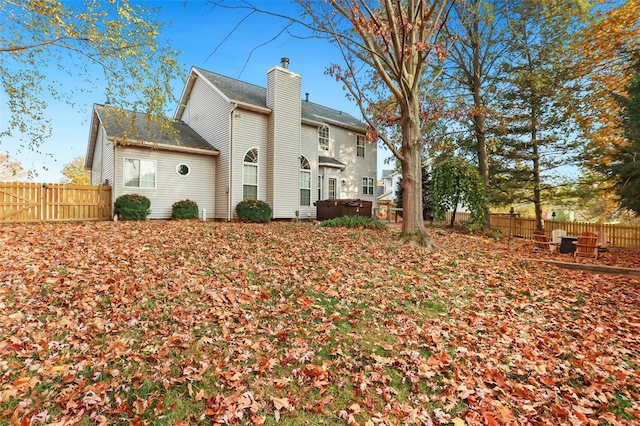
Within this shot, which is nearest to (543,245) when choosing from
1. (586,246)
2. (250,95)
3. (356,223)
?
(586,246)

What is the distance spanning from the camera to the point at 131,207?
40.4 feet

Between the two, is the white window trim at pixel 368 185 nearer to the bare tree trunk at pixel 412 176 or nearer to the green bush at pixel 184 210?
the green bush at pixel 184 210

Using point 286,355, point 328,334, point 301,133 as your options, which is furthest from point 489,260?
point 301,133

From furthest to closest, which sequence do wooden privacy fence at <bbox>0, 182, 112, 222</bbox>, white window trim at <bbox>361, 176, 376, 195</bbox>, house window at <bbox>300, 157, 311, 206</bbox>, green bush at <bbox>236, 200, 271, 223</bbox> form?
white window trim at <bbox>361, 176, 376, 195</bbox> < house window at <bbox>300, 157, 311, 206</bbox> < green bush at <bbox>236, 200, 271, 223</bbox> < wooden privacy fence at <bbox>0, 182, 112, 222</bbox>

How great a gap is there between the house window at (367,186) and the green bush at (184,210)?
11.4 meters

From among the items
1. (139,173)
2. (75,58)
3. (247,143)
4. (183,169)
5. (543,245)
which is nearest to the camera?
(75,58)

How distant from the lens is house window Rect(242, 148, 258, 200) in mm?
14680

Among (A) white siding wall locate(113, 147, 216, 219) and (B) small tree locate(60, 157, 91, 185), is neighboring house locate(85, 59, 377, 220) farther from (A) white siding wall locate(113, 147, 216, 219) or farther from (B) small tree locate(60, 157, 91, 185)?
(B) small tree locate(60, 157, 91, 185)

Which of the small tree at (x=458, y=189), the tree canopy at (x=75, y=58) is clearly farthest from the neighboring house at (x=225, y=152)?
the small tree at (x=458, y=189)

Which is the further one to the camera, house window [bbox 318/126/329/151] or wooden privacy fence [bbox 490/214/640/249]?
house window [bbox 318/126/329/151]

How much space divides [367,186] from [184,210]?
1229 centimetres

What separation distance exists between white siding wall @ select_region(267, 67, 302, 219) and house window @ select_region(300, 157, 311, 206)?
731 mm

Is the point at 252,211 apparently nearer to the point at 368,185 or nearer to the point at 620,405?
the point at 368,185

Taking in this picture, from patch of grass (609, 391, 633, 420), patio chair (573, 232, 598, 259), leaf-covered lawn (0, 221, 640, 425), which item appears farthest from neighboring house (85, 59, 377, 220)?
patch of grass (609, 391, 633, 420)
